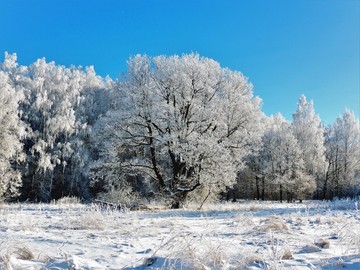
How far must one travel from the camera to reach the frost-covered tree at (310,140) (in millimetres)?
42906

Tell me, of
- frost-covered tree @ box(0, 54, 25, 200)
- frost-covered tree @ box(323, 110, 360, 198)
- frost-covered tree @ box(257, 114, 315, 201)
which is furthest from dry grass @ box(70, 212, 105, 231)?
frost-covered tree @ box(323, 110, 360, 198)

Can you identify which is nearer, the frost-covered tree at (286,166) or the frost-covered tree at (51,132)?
the frost-covered tree at (51,132)

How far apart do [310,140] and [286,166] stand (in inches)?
239

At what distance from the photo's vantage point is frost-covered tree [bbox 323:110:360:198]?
151ft

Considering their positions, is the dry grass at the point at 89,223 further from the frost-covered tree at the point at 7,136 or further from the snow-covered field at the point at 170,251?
the frost-covered tree at the point at 7,136

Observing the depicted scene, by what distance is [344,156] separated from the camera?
46625mm

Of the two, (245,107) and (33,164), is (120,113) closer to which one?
(245,107)

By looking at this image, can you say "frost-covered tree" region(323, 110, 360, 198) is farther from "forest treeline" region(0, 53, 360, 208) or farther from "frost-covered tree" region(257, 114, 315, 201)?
"frost-covered tree" region(257, 114, 315, 201)

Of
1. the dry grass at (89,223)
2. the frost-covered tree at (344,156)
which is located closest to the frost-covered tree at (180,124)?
the dry grass at (89,223)

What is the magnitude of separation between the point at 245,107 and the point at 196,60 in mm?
3642

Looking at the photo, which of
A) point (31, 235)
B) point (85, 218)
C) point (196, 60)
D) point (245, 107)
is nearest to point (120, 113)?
point (196, 60)

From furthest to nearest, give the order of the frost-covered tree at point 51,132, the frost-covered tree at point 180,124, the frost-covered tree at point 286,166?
the frost-covered tree at point 286,166 < the frost-covered tree at point 51,132 < the frost-covered tree at point 180,124

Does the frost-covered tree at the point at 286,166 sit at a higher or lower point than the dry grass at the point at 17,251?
higher

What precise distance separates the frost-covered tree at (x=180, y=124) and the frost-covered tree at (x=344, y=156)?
3199 cm
